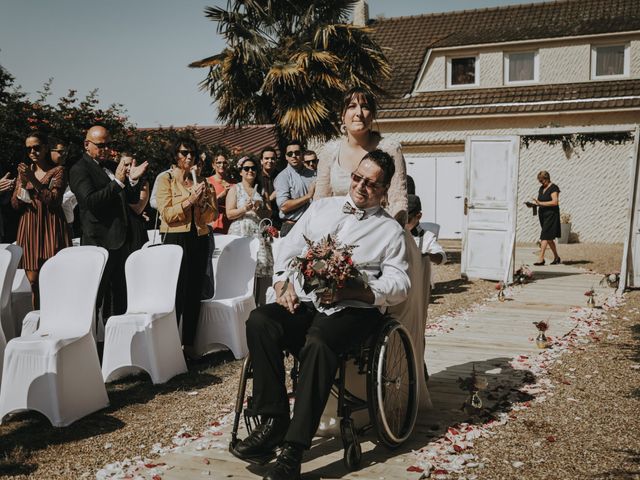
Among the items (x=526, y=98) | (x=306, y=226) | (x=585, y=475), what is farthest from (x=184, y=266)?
(x=526, y=98)

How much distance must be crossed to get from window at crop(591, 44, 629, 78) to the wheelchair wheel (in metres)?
18.3

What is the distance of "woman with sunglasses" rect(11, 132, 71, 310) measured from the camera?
640 centimetres

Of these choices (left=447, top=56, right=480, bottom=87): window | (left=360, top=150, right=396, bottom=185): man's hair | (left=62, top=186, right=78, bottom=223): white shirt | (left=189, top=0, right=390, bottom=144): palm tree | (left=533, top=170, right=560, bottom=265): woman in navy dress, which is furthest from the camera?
(left=447, top=56, right=480, bottom=87): window

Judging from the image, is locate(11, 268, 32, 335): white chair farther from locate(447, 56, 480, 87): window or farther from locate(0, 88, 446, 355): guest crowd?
locate(447, 56, 480, 87): window

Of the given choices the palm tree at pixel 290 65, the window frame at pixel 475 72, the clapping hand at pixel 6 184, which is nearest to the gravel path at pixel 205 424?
the clapping hand at pixel 6 184

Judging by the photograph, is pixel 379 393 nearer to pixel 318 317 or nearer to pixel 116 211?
pixel 318 317

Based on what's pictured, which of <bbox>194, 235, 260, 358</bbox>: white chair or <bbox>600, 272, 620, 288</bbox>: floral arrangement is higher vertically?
<bbox>194, 235, 260, 358</bbox>: white chair

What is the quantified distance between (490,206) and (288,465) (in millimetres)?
9300

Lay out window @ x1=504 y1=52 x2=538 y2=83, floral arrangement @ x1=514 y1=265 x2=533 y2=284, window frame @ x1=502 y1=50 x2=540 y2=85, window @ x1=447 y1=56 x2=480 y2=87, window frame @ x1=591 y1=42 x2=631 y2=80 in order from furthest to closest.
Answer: window @ x1=447 y1=56 x2=480 y2=87 < window @ x1=504 y1=52 x2=538 y2=83 < window frame @ x1=502 y1=50 x2=540 y2=85 < window frame @ x1=591 y1=42 x2=631 y2=80 < floral arrangement @ x1=514 y1=265 x2=533 y2=284

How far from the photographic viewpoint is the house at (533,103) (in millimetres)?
19016

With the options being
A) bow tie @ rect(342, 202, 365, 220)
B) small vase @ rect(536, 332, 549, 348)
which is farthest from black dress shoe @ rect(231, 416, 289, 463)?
small vase @ rect(536, 332, 549, 348)

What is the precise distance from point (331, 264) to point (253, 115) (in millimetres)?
10418

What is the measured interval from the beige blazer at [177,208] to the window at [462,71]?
16.5m

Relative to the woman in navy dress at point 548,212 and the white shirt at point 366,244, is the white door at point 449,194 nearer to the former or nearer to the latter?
the woman in navy dress at point 548,212
